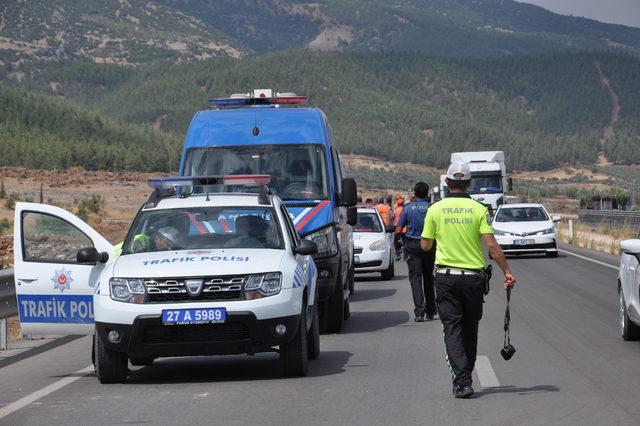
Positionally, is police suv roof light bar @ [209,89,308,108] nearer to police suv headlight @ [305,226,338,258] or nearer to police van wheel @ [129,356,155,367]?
police suv headlight @ [305,226,338,258]

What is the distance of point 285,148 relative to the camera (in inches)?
685

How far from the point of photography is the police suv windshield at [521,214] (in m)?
36.7

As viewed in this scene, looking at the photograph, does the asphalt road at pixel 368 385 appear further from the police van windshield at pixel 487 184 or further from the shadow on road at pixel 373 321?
the police van windshield at pixel 487 184

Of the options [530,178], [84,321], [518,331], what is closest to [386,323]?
[518,331]

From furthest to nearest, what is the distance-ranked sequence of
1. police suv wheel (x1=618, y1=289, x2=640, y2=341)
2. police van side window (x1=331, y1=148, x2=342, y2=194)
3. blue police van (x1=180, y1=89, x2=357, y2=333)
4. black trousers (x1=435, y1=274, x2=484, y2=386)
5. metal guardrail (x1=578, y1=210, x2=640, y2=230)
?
metal guardrail (x1=578, y1=210, x2=640, y2=230), police van side window (x1=331, y1=148, x2=342, y2=194), blue police van (x1=180, y1=89, x2=357, y2=333), police suv wheel (x1=618, y1=289, x2=640, y2=341), black trousers (x1=435, y1=274, x2=484, y2=386)

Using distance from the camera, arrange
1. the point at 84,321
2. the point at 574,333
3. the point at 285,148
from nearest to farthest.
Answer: the point at 84,321 → the point at 574,333 → the point at 285,148

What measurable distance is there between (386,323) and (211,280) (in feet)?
21.0

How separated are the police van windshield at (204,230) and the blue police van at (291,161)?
3338 mm

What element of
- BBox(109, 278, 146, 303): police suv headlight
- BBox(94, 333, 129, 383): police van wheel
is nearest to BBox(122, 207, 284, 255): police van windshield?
BBox(109, 278, 146, 303): police suv headlight

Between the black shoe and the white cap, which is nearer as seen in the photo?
the black shoe

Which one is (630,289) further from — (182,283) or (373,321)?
(182,283)

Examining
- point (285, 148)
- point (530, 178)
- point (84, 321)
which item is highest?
point (285, 148)

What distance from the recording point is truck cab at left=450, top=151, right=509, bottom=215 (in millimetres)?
55844

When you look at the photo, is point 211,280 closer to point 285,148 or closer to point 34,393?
point 34,393
